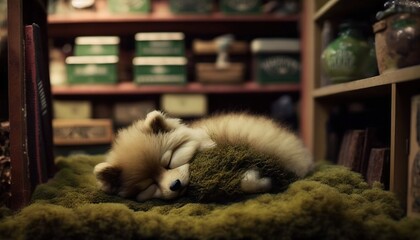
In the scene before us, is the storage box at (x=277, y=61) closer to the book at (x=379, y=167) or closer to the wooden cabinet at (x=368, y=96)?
the wooden cabinet at (x=368, y=96)

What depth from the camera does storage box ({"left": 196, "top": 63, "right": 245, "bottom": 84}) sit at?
2826 millimetres

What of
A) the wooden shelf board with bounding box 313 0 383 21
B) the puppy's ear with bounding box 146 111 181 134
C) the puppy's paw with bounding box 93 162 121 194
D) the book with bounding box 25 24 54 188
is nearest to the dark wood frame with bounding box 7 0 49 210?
the book with bounding box 25 24 54 188

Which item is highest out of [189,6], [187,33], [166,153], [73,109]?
[189,6]

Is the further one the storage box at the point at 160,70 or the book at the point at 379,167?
the storage box at the point at 160,70

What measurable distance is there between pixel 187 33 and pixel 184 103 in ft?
2.01

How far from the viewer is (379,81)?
3.98 feet

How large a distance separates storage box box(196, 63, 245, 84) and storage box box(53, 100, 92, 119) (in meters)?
0.80

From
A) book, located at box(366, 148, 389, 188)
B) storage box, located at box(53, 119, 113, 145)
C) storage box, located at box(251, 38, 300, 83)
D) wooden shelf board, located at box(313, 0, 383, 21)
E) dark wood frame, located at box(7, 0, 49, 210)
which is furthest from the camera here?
storage box, located at box(251, 38, 300, 83)

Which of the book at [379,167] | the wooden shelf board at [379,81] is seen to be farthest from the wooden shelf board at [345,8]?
the book at [379,167]

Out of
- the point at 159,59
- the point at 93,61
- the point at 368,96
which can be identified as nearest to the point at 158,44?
the point at 159,59

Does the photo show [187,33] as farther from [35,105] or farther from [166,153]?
[166,153]

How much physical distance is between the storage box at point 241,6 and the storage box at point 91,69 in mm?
837

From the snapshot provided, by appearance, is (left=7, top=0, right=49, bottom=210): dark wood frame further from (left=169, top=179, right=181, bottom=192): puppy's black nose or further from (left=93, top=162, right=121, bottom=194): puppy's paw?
(left=169, top=179, right=181, bottom=192): puppy's black nose

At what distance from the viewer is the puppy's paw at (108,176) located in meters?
1.09
